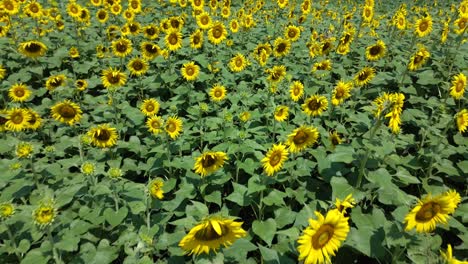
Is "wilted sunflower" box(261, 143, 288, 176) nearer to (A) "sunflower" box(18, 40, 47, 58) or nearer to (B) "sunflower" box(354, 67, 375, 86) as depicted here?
(B) "sunflower" box(354, 67, 375, 86)

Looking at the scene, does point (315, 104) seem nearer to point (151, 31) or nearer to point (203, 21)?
point (151, 31)

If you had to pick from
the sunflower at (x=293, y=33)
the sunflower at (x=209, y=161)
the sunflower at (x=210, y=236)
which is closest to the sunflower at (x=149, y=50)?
the sunflower at (x=293, y=33)

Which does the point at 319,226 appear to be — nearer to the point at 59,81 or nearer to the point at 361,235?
the point at 361,235

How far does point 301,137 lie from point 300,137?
0.04 ft

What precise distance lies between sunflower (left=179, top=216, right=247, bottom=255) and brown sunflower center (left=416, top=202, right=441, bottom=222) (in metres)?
1.46

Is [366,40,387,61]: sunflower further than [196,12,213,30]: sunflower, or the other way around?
[196,12,213,30]: sunflower

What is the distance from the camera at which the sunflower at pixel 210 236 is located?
2.29 meters

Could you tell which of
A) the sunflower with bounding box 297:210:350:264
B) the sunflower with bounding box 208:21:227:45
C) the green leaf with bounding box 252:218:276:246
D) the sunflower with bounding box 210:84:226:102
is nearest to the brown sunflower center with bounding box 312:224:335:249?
the sunflower with bounding box 297:210:350:264

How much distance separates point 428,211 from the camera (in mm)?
2572

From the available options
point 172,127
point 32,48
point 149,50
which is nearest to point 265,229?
point 172,127

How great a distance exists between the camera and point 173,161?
4.60 metres

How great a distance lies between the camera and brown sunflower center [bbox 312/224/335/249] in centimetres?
238

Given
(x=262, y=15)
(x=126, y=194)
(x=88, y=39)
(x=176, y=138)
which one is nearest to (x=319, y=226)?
(x=126, y=194)

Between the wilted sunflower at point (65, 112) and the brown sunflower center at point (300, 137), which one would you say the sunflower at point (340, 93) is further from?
the wilted sunflower at point (65, 112)
